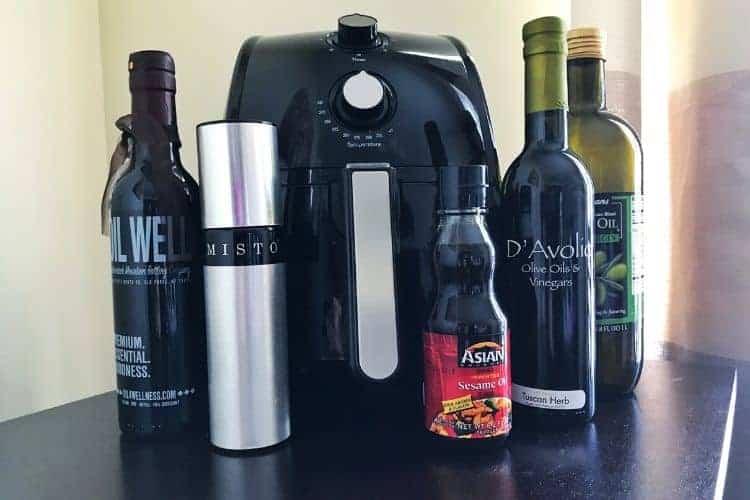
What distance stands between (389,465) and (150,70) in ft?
1.08

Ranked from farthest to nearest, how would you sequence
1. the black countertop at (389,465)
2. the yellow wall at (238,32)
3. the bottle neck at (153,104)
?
the yellow wall at (238,32) < the bottle neck at (153,104) < the black countertop at (389,465)

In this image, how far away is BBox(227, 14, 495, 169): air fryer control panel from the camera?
56cm

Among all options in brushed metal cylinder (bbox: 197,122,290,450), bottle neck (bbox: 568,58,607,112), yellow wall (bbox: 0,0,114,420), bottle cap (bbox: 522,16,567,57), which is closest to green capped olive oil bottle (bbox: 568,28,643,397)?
bottle neck (bbox: 568,58,607,112)

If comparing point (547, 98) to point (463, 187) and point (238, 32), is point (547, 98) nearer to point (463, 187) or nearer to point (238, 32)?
point (463, 187)

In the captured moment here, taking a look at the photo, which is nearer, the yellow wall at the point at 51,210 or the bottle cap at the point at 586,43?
the bottle cap at the point at 586,43

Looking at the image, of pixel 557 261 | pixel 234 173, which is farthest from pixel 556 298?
pixel 234 173

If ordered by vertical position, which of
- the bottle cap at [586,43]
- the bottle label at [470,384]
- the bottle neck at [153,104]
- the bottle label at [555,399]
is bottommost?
the bottle label at [555,399]

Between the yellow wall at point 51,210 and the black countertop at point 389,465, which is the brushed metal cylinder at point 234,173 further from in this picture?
the yellow wall at point 51,210

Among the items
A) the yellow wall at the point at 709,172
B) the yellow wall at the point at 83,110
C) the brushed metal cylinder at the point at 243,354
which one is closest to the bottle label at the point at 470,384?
the brushed metal cylinder at the point at 243,354

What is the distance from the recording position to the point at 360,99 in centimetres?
55

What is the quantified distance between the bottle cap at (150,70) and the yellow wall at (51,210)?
0.87 feet

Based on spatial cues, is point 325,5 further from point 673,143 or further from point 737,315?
point 737,315

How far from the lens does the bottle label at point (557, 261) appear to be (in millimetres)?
513

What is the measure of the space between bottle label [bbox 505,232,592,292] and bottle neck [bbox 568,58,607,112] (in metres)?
0.16
